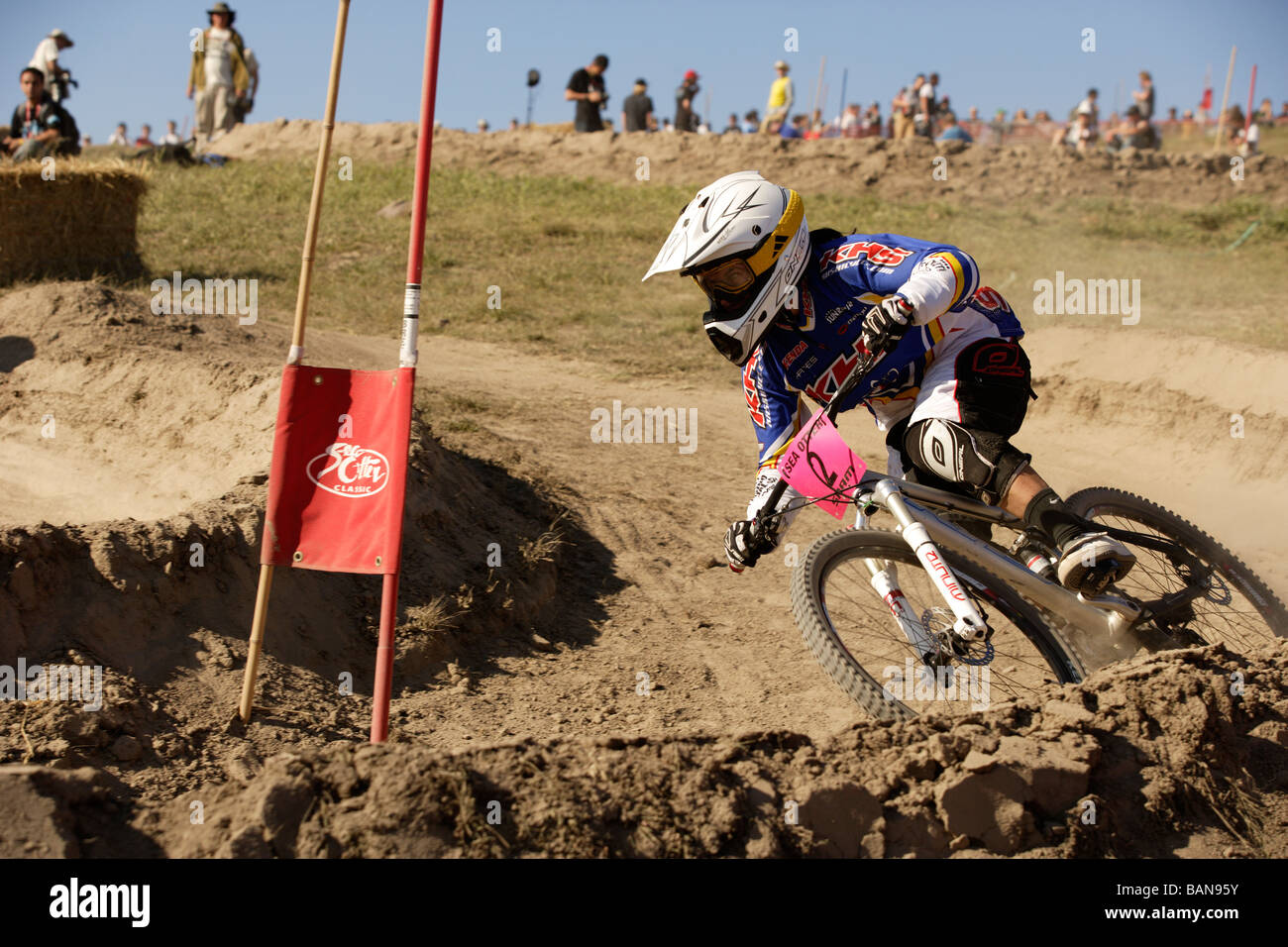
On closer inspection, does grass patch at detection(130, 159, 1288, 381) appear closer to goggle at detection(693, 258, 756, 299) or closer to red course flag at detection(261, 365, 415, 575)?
red course flag at detection(261, 365, 415, 575)

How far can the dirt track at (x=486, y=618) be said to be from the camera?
3.21m

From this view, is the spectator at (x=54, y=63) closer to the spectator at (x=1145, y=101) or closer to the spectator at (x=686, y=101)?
the spectator at (x=686, y=101)

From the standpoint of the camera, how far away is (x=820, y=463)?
14.4 feet

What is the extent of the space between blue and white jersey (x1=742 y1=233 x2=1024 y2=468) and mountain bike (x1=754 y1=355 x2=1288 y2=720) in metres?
0.37

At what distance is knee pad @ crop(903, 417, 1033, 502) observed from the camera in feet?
14.8

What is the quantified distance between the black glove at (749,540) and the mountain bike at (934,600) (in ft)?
0.12

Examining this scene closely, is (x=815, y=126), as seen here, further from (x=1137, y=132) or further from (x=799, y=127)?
(x=1137, y=132)

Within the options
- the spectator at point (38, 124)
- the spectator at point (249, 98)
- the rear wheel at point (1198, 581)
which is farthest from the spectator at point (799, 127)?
the rear wheel at point (1198, 581)

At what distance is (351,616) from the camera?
5.57 metres

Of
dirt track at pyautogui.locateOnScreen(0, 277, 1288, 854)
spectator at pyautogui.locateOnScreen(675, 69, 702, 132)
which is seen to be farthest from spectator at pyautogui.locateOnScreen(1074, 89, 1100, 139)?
dirt track at pyautogui.locateOnScreen(0, 277, 1288, 854)

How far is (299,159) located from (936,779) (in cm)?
2149

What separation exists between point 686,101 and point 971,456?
68.6 ft
